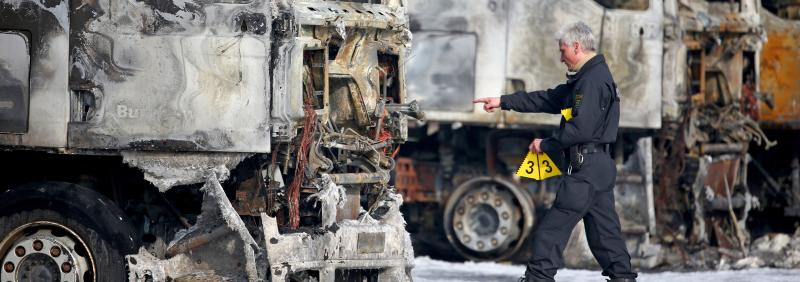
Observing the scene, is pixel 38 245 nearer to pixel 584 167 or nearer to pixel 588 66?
A: pixel 584 167

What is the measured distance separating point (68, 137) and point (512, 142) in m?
6.89

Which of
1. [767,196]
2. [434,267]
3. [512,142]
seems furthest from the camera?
[767,196]

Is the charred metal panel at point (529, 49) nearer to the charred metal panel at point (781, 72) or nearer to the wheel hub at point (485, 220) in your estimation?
the wheel hub at point (485, 220)

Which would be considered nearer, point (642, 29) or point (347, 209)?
point (347, 209)

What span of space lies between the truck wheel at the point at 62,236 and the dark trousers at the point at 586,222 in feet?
7.84

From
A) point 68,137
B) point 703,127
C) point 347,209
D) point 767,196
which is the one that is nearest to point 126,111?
point 68,137

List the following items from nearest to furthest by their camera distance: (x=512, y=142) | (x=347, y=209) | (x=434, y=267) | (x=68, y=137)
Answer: (x=68, y=137)
(x=347, y=209)
(x=434, y=267)
(x=512, y=142)

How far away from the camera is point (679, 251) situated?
17.8 m

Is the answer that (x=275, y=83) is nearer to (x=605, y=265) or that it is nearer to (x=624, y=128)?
(x=605, y=265)

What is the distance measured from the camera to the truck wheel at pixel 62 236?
37.0ft

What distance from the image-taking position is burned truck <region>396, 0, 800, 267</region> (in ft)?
54.9

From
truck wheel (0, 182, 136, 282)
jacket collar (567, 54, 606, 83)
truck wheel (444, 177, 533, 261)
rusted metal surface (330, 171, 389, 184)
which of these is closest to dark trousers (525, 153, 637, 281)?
jacket collar (567, 54, 606, 83)

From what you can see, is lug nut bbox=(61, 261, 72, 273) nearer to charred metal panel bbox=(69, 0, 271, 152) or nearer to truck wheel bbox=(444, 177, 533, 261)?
charred metal panel bbox=(69, 0, 271, 152)

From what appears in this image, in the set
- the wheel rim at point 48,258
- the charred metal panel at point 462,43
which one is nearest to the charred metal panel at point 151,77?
the wheel rim at point 48,258
